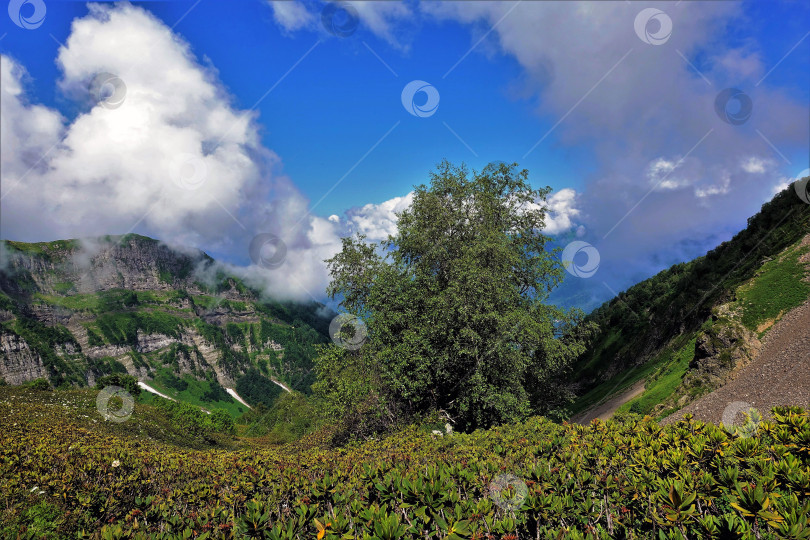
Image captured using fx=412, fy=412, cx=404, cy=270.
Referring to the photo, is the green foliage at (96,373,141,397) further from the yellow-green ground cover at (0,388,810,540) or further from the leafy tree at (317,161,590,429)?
the yellow-green ground cover at (0,388,810,540)

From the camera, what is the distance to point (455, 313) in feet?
70.4

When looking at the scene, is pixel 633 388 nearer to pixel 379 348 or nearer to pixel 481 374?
pixel 481 374

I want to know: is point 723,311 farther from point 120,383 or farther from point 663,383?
point 120,383

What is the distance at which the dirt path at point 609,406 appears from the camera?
3806 cm

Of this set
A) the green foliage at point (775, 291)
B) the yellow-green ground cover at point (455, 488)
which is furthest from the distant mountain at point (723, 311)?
the yellow-green ground cover at point (455, 488)

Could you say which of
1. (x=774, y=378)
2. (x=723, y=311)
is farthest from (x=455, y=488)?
(x=723, y=311)

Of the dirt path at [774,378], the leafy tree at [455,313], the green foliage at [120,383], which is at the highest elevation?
the green foliage at [120,383]

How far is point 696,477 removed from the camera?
6223mm

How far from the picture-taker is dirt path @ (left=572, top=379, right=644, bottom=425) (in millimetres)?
38062

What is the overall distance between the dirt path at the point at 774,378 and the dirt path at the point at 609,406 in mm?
14231

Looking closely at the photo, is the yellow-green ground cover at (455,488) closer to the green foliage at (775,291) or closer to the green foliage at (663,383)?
the green foliage at (663,383)

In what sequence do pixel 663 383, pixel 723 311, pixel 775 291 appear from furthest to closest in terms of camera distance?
pixel 663 383 → pixel 723 311 → pixel 775 291

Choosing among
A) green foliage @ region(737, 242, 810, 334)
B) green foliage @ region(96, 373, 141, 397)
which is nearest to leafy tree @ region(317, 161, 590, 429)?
green foliage @ region(737, 242, 810, 334)

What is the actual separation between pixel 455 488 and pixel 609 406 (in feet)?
132
